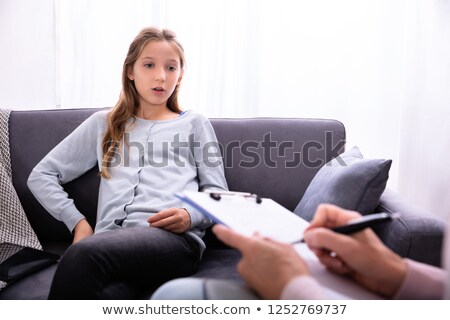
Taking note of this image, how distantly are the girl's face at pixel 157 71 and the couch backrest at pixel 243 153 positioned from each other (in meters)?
Result: 0.24

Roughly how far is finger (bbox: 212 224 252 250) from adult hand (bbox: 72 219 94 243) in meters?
0.78

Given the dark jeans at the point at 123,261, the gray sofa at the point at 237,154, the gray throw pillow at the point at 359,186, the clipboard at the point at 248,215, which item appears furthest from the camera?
the gray sofa at the point at 237,154

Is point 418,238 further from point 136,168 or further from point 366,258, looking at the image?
point 136,168

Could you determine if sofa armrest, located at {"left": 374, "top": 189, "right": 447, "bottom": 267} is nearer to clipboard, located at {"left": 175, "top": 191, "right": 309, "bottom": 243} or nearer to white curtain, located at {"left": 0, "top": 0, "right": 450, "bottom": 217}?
clipboard, located at {"left": 175, "top": 191, "right": 309, "bottom": 243}

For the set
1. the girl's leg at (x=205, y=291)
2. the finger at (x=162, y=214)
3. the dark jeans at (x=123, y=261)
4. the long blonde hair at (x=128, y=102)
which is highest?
the long blonde hair at (x=128, y=102)

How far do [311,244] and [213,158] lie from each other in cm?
78

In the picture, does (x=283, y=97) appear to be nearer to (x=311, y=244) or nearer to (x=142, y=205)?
(x=142, y=205)

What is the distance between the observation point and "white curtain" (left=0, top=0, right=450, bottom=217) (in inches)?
79.0

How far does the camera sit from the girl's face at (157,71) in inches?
61.6

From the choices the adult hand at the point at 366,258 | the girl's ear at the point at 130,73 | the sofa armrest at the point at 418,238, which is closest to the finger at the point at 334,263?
the adult hand at the point at 366,258

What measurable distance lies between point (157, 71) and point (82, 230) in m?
0.55

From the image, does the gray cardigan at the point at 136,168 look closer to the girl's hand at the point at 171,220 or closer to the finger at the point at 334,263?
the girl's hand at the point at 171,220
